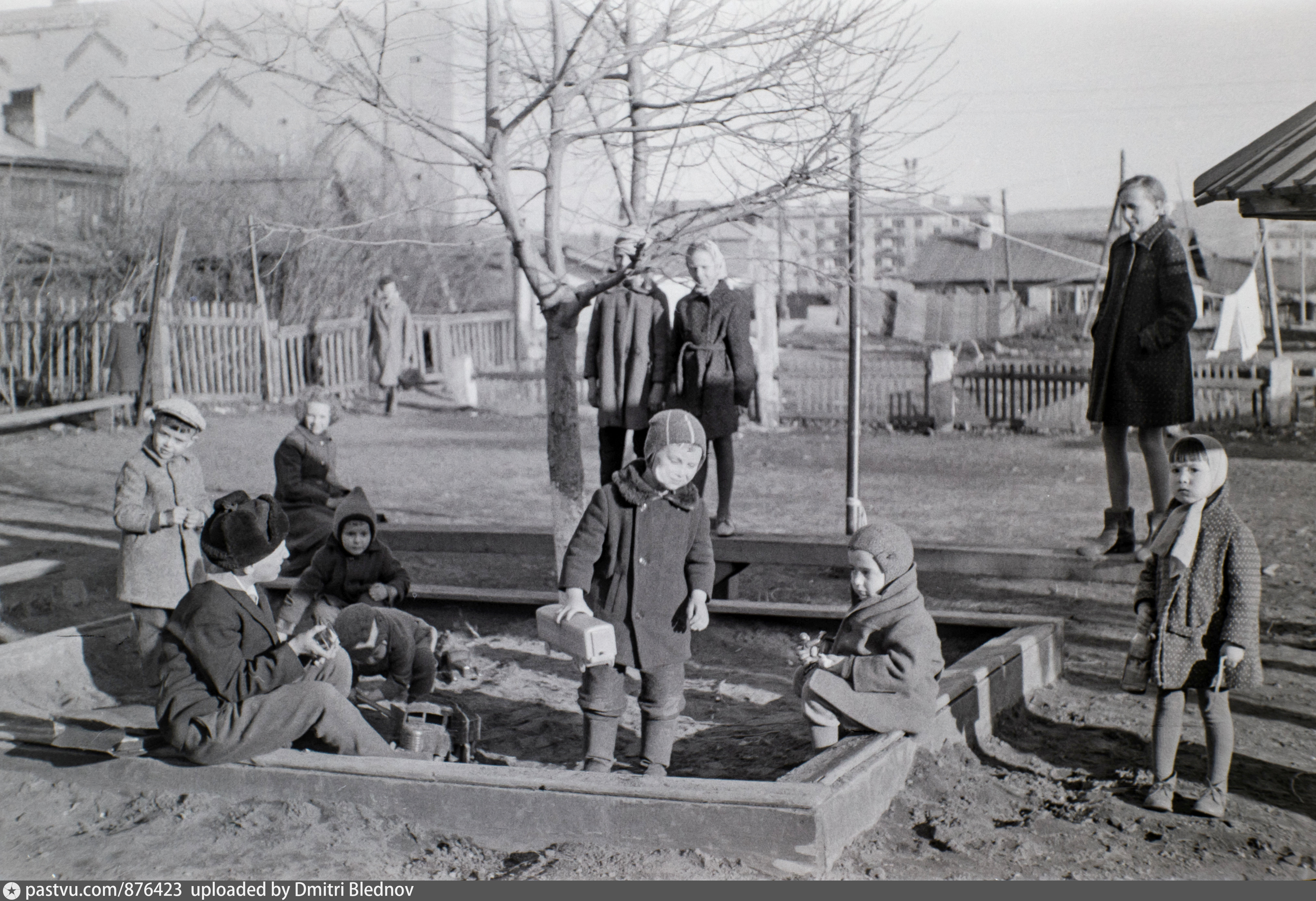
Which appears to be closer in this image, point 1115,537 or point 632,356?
point 1115,537

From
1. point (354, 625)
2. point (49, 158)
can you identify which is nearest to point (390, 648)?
point (354, 625)

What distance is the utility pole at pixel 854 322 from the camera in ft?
18.9

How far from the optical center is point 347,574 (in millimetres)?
5520

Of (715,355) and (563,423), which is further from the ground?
(715,355)

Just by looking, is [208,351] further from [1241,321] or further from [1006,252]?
[1006,252]

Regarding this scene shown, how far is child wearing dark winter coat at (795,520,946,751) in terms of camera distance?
12.9 ft

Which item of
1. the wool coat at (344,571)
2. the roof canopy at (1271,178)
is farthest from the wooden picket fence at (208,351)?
the roof canopy at (1271,178)

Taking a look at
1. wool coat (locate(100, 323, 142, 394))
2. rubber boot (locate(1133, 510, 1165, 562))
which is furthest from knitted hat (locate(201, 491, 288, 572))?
wool coat (locate(100, 323, 142, 394))

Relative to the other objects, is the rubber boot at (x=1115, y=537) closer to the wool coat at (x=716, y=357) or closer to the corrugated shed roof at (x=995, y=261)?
the wool coat at (x=716, y=357)

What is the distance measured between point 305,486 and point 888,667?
13.8 feet

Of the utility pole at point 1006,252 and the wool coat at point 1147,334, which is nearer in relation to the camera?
the wool coat at point 1147,334

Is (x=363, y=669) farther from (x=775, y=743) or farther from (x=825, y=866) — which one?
(x=825, y=866)

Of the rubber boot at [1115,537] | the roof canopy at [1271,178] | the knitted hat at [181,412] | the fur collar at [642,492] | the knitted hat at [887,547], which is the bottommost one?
the rubber boot at [1115,537]

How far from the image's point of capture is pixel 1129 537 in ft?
20.4
